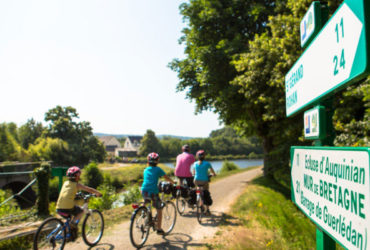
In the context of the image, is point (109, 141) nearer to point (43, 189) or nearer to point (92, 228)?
point (43, 189)

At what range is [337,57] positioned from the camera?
1.64m

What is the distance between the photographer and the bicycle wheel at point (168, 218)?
6.45 metres

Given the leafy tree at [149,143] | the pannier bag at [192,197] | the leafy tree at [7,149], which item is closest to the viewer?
the pannier bag at [192,197]

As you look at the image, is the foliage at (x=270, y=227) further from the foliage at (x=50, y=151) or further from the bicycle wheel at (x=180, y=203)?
the foliage at (x=50, y=151)

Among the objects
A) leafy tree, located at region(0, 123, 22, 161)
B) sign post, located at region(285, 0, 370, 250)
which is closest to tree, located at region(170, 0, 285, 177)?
sign post, located at region(285, 0, 370, 250)

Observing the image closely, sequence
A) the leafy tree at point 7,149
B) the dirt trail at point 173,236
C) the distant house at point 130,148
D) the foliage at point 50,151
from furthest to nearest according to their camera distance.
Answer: the distant house at point 130,148 → the foliage at point 50,151 → the leafy tree at point 7,149 → the dirt trail at point 173,236

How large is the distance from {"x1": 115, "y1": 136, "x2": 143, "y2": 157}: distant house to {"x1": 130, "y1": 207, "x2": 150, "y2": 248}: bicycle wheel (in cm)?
9433

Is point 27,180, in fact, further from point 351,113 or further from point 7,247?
point 351,113

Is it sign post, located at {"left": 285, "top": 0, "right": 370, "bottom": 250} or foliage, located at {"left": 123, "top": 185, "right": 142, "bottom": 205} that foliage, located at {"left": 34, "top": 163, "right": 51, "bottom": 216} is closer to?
foliage, located at {"left": 123, "top": 185, "right": 142, "bottom": 205}

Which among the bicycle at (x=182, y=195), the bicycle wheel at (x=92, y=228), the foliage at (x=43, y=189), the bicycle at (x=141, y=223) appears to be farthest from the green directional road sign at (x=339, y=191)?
the foliage at (x=43, y=189)

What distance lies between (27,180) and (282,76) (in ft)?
79.6

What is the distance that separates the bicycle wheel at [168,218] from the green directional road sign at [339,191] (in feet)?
15.3

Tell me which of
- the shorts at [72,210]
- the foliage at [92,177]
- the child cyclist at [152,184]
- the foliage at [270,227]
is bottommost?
the foliage at [92,177]

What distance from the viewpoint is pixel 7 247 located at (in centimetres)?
509
